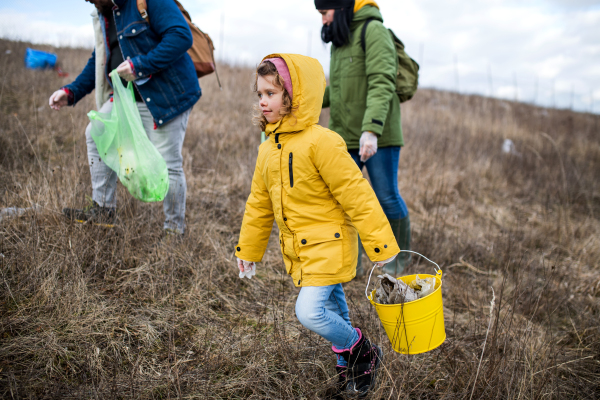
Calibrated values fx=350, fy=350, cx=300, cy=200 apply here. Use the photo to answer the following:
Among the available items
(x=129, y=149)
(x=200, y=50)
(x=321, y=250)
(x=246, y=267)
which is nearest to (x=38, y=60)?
(x=200, y=50)

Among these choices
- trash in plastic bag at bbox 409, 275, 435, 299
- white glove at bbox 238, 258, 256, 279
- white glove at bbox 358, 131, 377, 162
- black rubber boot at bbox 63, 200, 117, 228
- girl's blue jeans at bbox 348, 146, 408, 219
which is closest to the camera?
trash in plastic bag at bbox 409, 275, 435, 299

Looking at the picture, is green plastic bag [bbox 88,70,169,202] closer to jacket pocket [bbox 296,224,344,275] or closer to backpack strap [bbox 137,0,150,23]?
backpack strap [bbox 137,0,150,23]

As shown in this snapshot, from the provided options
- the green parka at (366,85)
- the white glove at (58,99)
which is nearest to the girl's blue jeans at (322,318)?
the green parka at (366,85)

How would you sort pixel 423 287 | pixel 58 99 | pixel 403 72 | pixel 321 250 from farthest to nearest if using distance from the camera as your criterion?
pixel 403 72, pixel 58 99, pixel 423 287, pixel 321 250

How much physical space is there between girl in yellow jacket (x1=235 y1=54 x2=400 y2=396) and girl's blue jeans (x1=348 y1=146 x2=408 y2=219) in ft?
3.45

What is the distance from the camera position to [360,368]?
4.97ft

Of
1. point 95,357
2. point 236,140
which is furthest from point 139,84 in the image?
point 236,140

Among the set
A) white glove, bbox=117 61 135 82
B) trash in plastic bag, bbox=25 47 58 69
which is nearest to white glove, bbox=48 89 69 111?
white glove, bbox=117 61 135 82

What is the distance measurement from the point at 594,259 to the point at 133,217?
4126 mm

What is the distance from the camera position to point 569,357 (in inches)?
77.4

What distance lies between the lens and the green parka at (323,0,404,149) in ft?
7.18

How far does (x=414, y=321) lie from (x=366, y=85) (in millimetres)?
1585

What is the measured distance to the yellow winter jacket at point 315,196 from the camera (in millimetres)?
1357

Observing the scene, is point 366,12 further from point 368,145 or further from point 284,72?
point 284,72
